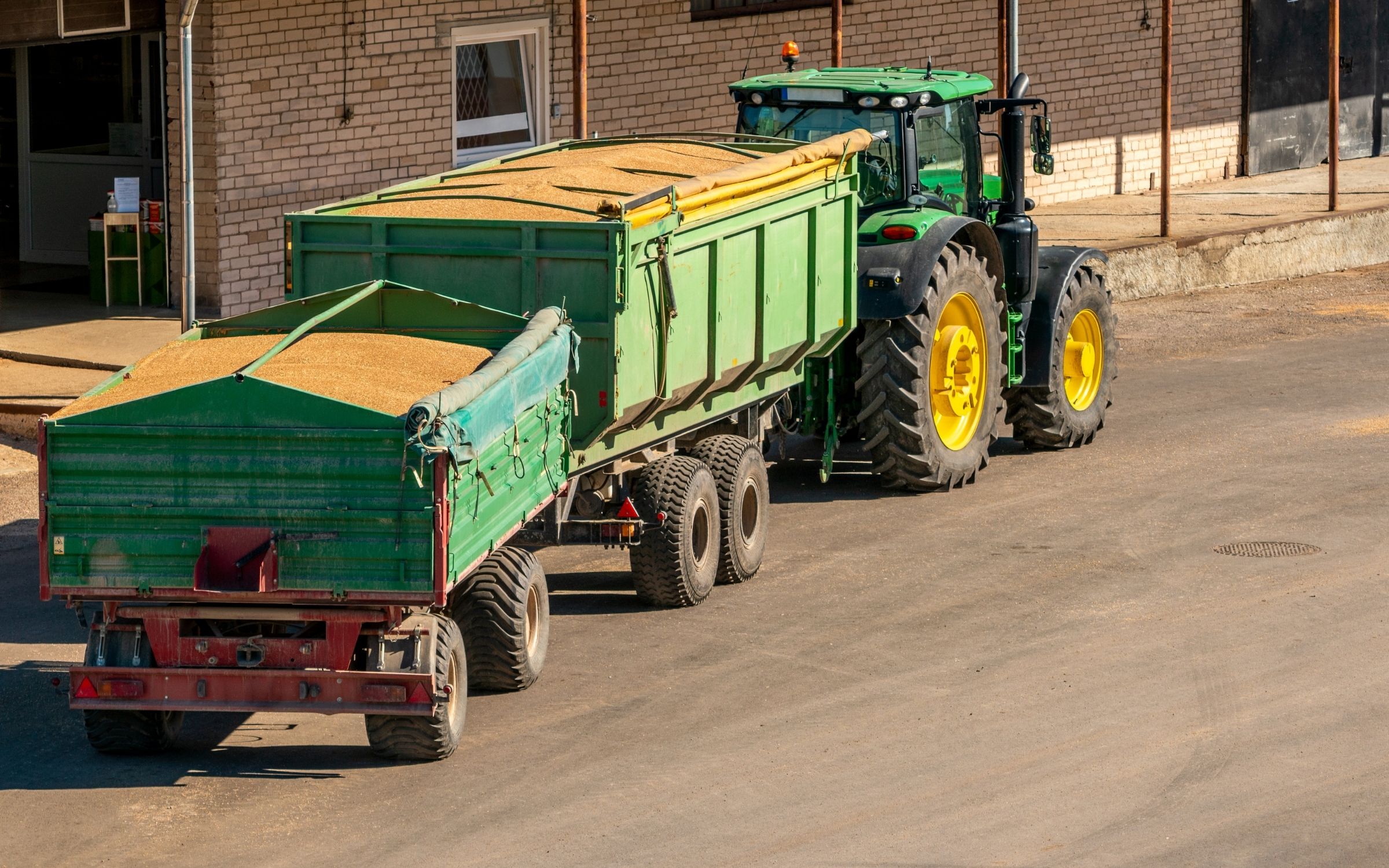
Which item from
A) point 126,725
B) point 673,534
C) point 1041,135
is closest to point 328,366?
point 126,725

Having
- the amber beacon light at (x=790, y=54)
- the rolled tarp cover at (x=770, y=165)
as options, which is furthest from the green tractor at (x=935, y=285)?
the rolled tarp cover at (x=770, y=165)

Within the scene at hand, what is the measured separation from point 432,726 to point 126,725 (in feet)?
4.23

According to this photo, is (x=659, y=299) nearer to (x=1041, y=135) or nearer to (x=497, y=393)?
(x=497, y=393)

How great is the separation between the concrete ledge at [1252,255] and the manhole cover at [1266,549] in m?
9.00

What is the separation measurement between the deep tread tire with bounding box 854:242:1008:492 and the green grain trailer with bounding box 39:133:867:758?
0.83 metres

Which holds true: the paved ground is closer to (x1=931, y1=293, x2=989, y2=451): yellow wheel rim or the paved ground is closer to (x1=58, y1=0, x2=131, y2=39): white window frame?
(x1=931, y1=293, x2=989, y2=451): yellow wheel rim

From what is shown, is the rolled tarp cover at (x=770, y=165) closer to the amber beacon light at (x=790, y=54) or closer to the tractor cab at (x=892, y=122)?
the tractor cab at (x=892, y=122)

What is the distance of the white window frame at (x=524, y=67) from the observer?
19.5m

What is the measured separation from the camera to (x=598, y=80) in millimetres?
20625

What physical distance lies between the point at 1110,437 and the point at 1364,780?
696 centimetres

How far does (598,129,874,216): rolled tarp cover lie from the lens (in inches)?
414

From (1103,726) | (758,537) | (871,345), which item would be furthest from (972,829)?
(871,345)

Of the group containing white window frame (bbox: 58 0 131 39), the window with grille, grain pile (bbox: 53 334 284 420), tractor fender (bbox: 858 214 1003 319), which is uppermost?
the window with grille

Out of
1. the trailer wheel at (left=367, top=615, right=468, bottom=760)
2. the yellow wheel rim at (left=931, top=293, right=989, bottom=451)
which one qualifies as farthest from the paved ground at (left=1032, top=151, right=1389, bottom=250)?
the trailer wheel at (left=367, top=615, right=468, bottom=760)
